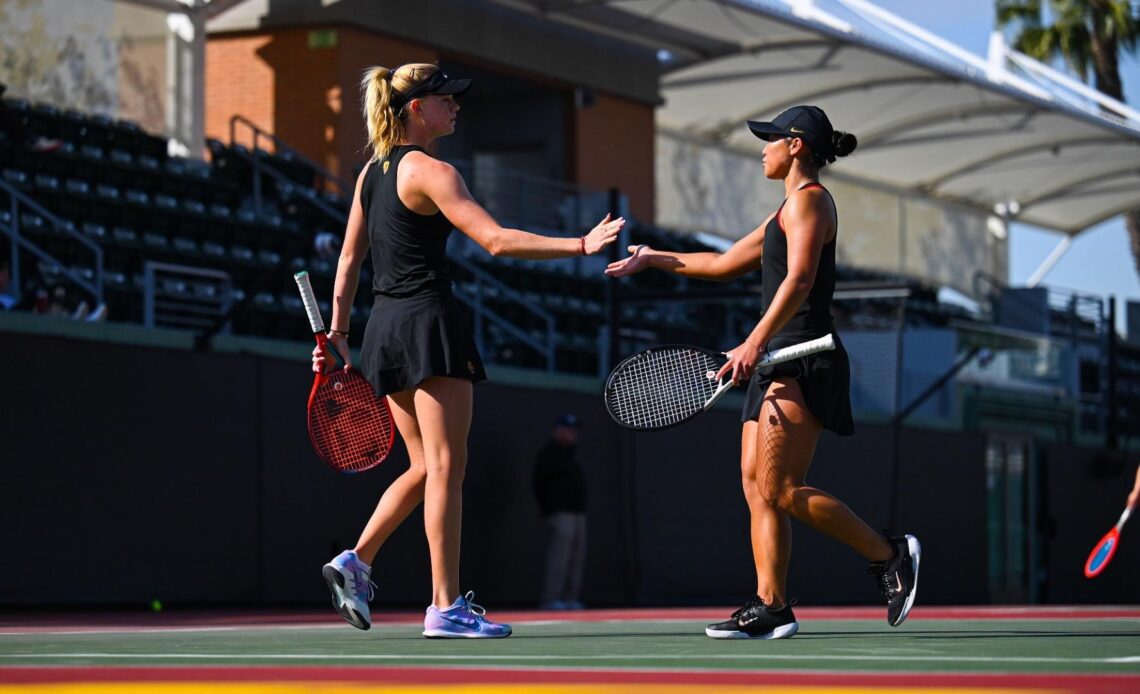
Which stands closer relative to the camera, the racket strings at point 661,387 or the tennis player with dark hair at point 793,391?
the tennis player with dark hair at point 793,391

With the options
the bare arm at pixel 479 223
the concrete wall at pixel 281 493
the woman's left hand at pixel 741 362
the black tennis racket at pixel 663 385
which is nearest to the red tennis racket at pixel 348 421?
the bare arm at pixel 479 223

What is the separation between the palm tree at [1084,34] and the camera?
40031mm

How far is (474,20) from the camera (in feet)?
85.5

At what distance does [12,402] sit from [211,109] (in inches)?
525

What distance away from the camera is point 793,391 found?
22.7ft

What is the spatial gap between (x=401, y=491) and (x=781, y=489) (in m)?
1.39

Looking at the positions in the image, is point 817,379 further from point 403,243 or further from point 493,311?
point 493,311

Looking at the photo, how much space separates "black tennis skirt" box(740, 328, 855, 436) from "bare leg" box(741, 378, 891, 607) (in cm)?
→ 3

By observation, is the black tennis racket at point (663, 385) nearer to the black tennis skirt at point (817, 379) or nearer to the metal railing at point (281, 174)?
the black tennis skirt at point (817, 379)

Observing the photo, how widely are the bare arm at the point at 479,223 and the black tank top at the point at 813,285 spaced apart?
29.9 inches

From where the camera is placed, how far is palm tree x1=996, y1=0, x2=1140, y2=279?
40031 mm

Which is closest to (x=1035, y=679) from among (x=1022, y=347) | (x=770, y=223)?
(x=770, y=223)

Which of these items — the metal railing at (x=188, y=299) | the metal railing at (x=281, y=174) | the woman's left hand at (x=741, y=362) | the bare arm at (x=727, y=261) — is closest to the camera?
the woman's left hand at (x=741, y=362)

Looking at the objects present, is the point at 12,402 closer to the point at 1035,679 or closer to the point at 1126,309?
the point at 1035,679
